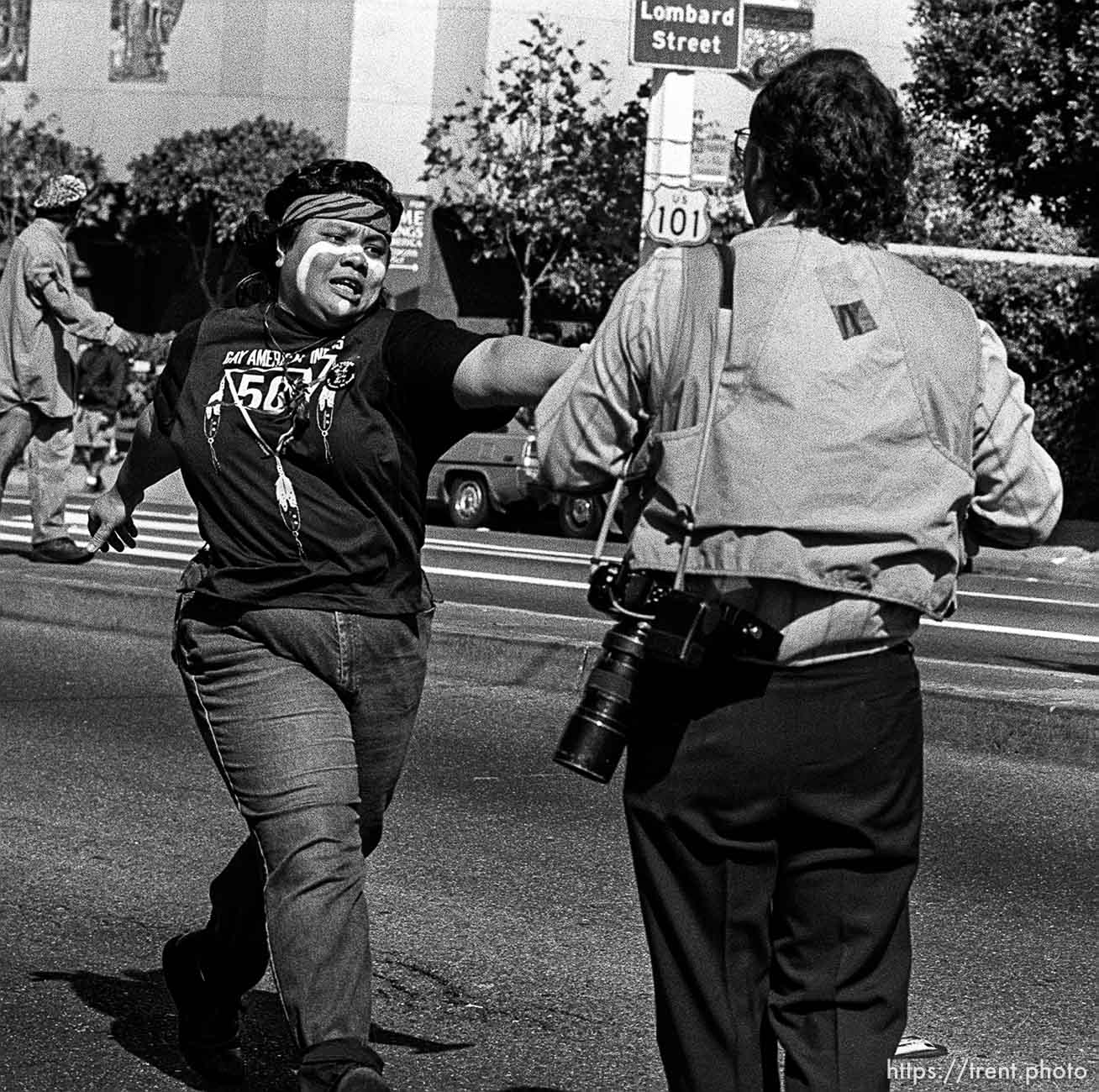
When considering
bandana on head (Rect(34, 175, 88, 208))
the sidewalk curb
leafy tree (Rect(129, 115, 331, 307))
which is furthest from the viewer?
leafy tree (Rect(129, 115, 331, 307))

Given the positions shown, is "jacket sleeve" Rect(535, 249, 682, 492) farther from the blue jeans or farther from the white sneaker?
the white sneaker

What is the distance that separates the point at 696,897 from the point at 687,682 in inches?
12.6

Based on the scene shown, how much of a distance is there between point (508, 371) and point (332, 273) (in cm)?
50

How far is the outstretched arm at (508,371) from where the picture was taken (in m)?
3.60

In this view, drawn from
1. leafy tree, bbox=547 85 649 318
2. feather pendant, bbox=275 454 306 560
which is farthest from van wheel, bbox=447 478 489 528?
feather pendant, bbox=275 454 306 560

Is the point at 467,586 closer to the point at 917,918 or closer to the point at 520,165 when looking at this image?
the point at 917,918

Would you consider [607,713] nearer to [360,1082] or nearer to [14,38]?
[360,1082]

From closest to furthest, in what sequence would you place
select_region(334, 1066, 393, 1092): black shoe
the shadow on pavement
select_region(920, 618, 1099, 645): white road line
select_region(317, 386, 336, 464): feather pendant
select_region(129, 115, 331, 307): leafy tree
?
select_region(334, 1066, 393, 1092): black shoe < select_region(317, 386, 336, 464): feather pendant < the shadow on pavement < select_region(920, 618, 1099, 645): white road line < select_region(129, 115, 331, 307): leafy tree

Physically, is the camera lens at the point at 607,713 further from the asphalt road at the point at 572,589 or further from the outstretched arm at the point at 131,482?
the asphalt road at the point at 572,589

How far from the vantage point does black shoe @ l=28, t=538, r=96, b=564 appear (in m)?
11.0

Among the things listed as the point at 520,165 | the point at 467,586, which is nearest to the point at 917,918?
the point at 467,586

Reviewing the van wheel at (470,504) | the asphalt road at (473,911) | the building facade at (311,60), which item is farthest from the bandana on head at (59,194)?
the building facade at (311,60)

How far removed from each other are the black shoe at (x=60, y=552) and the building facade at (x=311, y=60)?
67.2 ft

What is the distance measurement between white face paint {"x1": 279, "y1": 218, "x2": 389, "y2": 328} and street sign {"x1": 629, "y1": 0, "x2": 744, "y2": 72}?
14.4 metres
